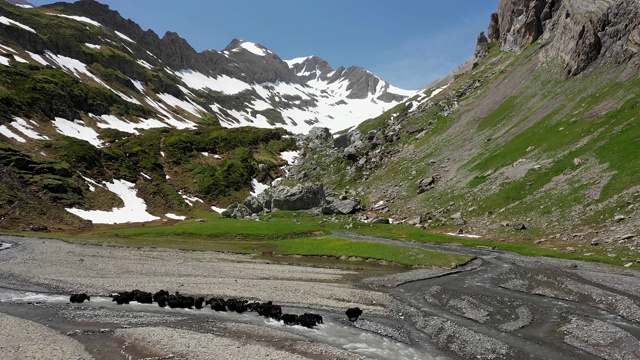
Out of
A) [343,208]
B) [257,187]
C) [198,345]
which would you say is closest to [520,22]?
[343,208]

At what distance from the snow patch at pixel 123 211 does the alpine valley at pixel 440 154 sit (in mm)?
688

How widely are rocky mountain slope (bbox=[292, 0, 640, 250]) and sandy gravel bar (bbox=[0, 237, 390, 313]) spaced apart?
39.8 meters

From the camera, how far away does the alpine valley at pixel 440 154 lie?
7075cm

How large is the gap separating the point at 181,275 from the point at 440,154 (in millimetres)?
95768

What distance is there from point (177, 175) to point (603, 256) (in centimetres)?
13379

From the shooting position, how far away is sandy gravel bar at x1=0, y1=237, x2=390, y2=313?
36688 mm

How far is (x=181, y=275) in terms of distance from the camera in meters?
45.1

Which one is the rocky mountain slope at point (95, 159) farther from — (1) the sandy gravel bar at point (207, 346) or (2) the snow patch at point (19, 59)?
(1) the sandy gravel bar at point (207, 346)

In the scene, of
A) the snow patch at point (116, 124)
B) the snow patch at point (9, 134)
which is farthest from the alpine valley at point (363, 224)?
the snow patch at point (116, 124)

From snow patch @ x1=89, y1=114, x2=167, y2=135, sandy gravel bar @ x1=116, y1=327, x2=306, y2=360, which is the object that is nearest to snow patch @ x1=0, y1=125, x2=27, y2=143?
snow patch @ x1=89, y1=114, x2=167, y2=135

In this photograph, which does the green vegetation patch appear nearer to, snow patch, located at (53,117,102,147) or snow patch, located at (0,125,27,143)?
snow patch, located at (0,125,27,143)

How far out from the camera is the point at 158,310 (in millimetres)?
31672

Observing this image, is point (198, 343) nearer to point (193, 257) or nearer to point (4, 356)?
point (4, 356)

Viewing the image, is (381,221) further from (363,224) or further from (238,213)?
(238,213)
